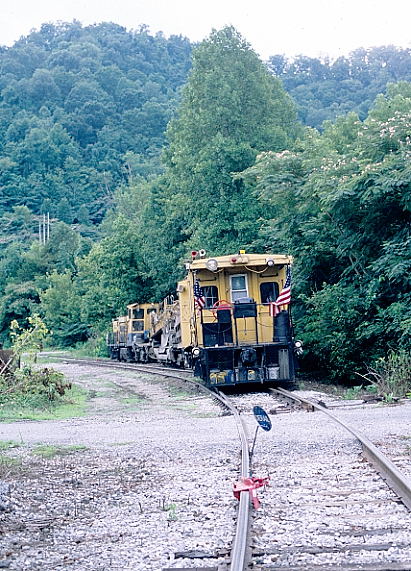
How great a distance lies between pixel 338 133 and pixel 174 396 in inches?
483

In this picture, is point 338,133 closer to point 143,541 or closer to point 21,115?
point 143,541

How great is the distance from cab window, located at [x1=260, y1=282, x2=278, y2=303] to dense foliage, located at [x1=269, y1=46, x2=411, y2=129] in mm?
66931

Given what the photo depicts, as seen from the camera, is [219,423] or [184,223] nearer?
[219,423]

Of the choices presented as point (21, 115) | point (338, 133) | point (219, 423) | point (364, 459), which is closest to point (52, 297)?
point (338, 133)

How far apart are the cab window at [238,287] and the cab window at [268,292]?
18.6 inches

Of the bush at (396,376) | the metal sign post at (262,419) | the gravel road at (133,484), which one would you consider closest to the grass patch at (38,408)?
the gravel road at (133,484)

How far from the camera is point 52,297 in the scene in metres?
69.4

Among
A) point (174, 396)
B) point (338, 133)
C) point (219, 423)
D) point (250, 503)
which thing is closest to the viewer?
point (250, 503)

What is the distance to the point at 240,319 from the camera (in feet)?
61.6

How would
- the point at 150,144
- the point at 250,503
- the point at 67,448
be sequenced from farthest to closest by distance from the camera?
the point at 150,144
the point at 67,448
the point at 250,503

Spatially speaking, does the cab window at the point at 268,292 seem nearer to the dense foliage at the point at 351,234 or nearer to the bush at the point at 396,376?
the dense foliage at the point at 351,234

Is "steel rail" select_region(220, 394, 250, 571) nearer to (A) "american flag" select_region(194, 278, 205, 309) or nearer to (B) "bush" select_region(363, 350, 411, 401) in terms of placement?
(B) "bush" select_region(363, 350, 411, 401)

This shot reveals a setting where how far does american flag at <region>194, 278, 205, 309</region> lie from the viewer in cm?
1865

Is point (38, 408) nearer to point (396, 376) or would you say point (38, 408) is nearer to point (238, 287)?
point (238, 287)
